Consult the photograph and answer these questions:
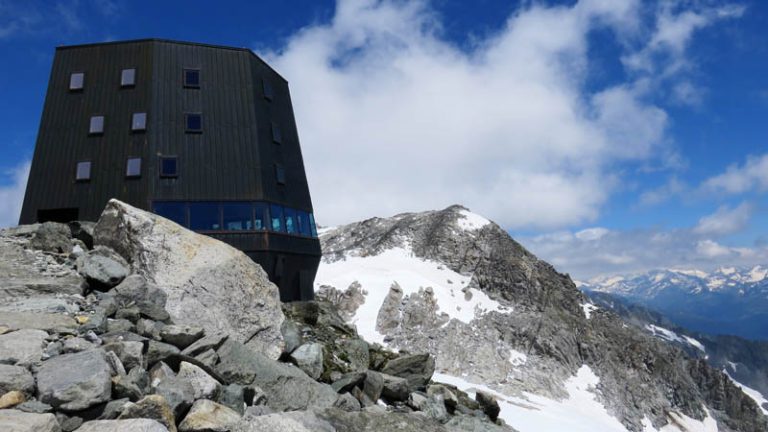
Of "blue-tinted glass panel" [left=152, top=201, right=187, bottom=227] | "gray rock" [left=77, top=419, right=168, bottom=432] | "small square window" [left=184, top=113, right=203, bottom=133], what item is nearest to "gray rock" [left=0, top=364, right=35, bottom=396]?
"gray rock" [left=77, top=419, right=168, bottom=432]

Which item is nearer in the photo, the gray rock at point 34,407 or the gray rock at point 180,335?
the gray rock at point 34,407

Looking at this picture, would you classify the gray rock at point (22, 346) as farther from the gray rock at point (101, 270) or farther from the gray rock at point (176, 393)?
the gray rock at point (101, 270)

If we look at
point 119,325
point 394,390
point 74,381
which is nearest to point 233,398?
point 74,381

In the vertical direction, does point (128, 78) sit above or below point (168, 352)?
above

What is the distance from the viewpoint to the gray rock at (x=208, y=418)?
9.74 meters

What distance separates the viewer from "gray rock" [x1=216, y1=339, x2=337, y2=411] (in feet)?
41.0

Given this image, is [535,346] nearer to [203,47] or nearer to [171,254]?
[203,47]

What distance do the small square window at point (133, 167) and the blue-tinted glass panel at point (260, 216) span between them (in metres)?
5.75

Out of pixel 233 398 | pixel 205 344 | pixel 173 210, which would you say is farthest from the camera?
pixel 173 210

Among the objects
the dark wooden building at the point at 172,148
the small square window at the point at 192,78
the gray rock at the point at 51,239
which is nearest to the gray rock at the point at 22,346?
the gray rock at the point at 51,239

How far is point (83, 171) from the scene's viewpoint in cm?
2645

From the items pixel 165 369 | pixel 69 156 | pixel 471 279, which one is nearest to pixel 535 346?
pixel 471 279

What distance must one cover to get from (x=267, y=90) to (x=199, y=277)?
697 inches

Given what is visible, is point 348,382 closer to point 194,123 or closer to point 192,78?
point 194,123
